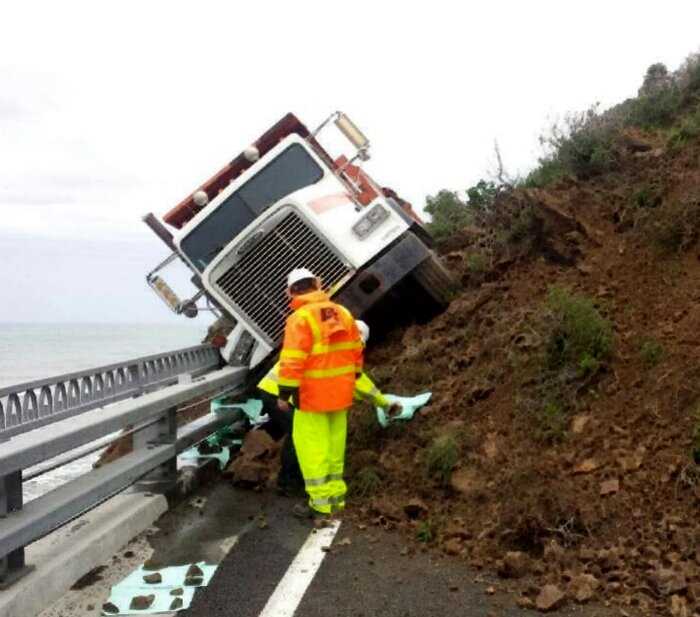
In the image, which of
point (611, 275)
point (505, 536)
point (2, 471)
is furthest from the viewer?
point (611, 275)

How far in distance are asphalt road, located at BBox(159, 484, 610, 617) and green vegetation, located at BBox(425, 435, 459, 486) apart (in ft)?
1.85

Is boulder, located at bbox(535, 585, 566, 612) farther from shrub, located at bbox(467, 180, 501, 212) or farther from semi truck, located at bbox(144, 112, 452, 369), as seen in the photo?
shrub, located at bbox(467, 180, 501, 212)

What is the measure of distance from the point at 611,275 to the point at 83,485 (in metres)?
4.42

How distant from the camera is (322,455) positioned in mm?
5398

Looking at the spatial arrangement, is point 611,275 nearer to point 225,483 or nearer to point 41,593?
point 225,483

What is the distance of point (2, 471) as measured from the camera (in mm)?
3430

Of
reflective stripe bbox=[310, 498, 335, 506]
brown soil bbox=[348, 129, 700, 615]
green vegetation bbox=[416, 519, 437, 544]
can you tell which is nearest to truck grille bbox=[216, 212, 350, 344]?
brown soil bbox=[348, 129, 700, 615]

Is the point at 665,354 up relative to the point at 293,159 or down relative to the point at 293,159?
down

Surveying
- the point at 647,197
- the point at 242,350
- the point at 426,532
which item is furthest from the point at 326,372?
the point at 647,197

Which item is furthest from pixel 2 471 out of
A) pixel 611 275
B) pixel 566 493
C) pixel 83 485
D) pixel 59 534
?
pixel 611 275

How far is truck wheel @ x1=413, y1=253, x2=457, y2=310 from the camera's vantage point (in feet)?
27.0

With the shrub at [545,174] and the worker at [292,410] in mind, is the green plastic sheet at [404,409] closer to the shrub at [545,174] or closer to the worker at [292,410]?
the worker at [292,410]

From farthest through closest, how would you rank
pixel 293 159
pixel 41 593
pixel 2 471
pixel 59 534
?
pixel 293 159 → pixel 59 534 → pixel 41 593 → pixel 2 471

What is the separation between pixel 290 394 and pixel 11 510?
2088 mm
